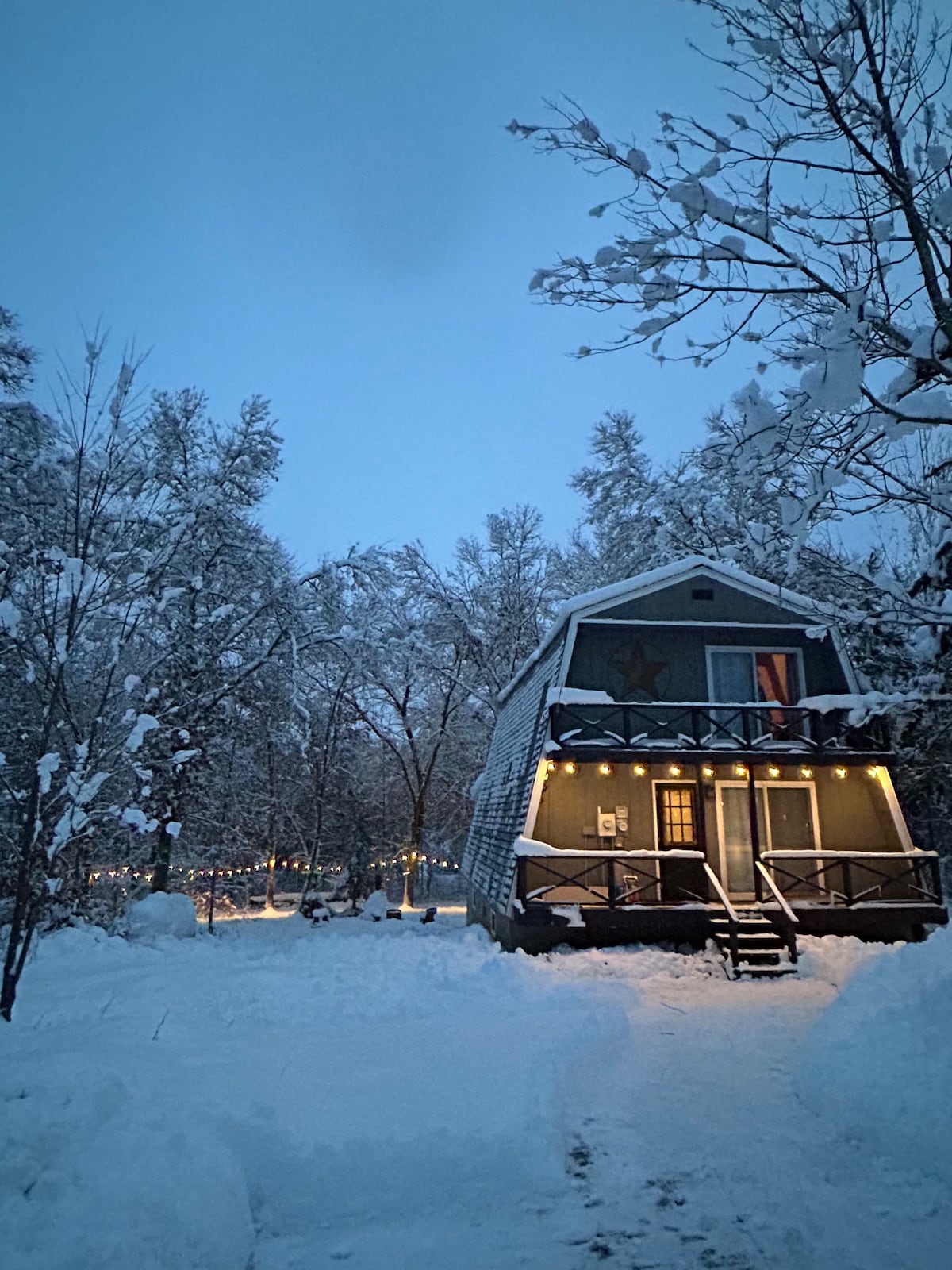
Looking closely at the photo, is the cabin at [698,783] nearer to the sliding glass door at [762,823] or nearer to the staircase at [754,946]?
the sliding glass door at [762,823]

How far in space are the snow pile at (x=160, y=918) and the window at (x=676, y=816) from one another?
10205 mm

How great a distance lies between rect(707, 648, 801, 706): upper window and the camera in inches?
596

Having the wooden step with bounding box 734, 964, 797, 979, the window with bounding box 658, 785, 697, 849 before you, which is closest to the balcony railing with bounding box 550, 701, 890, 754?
the window with bounding box 658, 785, 697, 849

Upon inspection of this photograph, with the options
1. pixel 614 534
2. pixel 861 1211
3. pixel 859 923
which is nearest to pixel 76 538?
pixel 861 1211

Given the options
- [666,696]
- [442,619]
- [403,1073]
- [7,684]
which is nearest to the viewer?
[403,1073]

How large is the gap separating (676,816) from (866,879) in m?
3.60

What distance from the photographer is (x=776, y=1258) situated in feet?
Result: 11.7

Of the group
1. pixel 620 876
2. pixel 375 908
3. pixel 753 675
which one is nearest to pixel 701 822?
pixel 620 876

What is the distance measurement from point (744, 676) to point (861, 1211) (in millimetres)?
12065

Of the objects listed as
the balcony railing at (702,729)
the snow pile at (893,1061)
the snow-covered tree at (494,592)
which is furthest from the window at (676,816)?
the snow-covered tree at (494,592)

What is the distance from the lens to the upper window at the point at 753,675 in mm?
15148

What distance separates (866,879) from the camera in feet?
44.2

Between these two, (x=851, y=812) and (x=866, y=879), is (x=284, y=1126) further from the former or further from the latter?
(x=851, y=812)

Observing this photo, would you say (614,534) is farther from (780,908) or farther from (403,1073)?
(403,1073)
